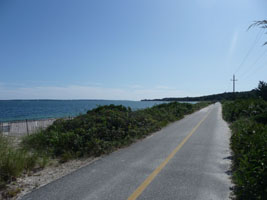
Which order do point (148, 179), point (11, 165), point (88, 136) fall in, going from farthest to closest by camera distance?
point (88, 136) < point (11, 165) < point (148, 179)

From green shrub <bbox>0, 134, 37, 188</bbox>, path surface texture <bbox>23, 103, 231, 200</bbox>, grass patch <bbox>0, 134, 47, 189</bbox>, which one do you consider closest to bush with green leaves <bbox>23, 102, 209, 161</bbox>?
path surface texture <bbox>23, 103, 231, 200</bbox>

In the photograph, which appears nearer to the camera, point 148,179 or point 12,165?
point 148,179

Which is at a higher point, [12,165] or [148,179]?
[12,165]

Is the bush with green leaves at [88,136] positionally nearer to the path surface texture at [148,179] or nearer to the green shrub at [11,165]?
the path surface texture at [148,179]

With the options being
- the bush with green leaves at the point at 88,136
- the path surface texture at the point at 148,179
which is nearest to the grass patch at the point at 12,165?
the path surface texture at the point at 148,179

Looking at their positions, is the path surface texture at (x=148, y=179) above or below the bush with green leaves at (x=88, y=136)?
below

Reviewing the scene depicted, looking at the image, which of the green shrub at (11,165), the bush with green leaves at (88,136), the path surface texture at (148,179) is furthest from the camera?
the bush with green leaves at (88,136)

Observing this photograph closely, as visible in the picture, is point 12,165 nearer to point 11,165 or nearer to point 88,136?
point 11,165

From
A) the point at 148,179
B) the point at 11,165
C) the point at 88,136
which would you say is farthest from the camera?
the point at 88,136

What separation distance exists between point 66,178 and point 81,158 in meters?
2.17

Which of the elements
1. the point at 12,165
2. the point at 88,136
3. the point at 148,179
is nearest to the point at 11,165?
the point at 12,165

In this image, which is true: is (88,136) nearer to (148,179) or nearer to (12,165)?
(12,165)

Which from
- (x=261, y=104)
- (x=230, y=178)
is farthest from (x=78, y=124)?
(x=261, y=104)

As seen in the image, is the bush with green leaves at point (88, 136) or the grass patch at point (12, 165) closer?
the grass patch at point (12, 165)
